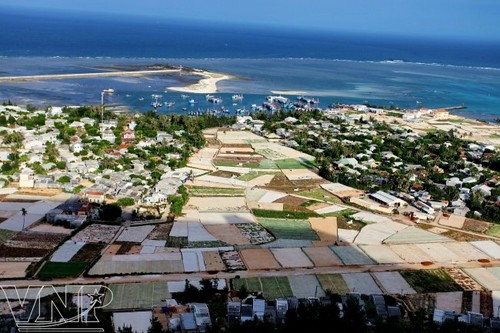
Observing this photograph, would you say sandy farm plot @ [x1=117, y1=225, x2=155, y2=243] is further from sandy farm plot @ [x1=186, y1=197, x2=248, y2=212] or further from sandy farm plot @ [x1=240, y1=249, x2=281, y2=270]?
sandy farm plot @ [x1=240, y1=249, x2=281, y2=270]

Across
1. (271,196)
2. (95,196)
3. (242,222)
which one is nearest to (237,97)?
(271,196)

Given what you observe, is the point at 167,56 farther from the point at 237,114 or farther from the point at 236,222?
the point at 236,222

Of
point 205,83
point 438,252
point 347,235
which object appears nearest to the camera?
point 438,252

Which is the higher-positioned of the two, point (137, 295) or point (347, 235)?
point (347, 235)

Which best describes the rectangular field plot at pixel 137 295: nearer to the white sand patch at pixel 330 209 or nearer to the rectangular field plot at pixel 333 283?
the rectangular field plot at pixel 333 283

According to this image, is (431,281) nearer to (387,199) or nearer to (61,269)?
(387,199)

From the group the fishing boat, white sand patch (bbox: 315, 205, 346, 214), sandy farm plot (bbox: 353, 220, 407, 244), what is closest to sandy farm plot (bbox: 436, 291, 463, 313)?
sandy farm plot (bbox: 353, 220, 407, 244)
